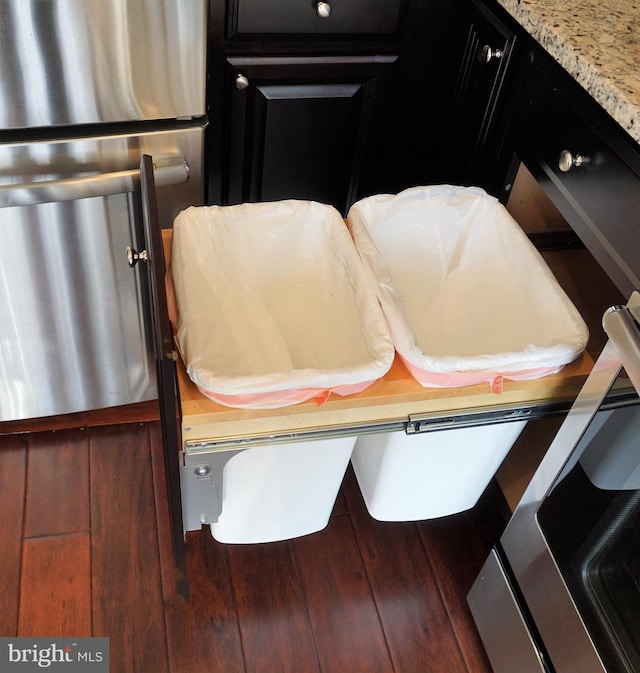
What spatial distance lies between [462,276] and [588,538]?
0.46m

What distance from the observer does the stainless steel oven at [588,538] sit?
954mm

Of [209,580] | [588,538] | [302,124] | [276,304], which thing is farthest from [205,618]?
[302,124]

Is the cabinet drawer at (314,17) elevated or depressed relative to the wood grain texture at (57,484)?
elevated

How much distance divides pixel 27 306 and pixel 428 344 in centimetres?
69

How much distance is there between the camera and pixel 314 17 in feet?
4.55

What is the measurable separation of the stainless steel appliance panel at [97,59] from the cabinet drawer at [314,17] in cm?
21

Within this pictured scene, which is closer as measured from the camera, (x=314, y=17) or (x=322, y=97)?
(x=314, y=17)

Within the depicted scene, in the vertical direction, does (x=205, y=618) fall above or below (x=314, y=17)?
below

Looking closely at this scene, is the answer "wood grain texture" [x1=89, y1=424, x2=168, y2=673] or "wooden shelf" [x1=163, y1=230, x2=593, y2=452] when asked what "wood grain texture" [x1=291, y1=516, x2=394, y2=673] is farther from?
"wooden shelf" [x1=163, y1=230, x2=593, y2=452]

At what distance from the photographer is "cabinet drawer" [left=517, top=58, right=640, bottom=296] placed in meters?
1.05

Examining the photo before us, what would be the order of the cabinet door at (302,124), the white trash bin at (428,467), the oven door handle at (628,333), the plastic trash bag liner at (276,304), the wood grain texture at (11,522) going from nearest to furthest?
the oven door handle at (628,333) → the plastic trash bag liner at (276,304) → the white trash bin at (428,467) → the wood grain texture at (11,522) → the cabinet door at (302,124)

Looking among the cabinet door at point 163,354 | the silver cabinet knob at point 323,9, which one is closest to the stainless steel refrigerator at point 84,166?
the cabinet door at point 163,354

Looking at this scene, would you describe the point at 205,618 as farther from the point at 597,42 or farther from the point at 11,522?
the point at 597,42

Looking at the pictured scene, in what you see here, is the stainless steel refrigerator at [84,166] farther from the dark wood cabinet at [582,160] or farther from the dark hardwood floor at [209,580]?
the dark wood cabinet at [582,160]
